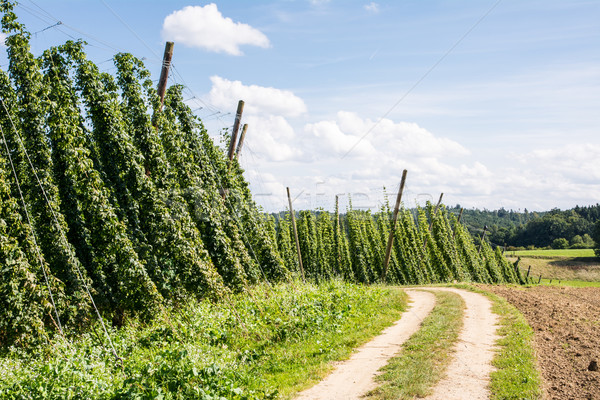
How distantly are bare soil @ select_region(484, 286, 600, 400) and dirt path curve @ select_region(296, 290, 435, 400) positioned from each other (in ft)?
8.58

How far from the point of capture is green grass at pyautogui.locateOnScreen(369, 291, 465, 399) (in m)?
6.32

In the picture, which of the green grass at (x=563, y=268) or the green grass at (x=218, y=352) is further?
the green grass at (x=563, y=268)

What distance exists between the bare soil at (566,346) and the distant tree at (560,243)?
9994cm

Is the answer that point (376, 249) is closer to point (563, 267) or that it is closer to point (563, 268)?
point (563, 268)

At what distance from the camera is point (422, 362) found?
752 cm

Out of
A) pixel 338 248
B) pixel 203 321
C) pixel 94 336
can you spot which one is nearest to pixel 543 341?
pixel 203 321

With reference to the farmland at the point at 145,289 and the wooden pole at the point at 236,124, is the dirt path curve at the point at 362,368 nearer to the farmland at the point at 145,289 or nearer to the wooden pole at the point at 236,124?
the farmland at the point at 145,289

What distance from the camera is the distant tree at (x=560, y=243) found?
99.2m

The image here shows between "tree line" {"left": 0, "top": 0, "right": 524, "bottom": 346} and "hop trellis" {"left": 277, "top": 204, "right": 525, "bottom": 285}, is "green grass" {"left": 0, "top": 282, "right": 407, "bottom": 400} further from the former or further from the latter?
"hop trellis" {"left": 277, "top": 204, "right": 525, "bottom": 285}

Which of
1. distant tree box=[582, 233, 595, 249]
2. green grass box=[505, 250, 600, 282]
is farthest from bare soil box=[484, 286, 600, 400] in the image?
distant tree box=[582, 233, 595, 249]

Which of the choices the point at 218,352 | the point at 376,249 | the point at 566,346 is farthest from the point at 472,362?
the point at 376,249

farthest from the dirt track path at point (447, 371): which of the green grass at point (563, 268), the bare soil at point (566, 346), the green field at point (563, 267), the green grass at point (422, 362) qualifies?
the green grass at point (563, 268)

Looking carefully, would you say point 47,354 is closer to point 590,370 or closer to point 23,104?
point 23,104

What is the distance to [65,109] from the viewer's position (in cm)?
1127
